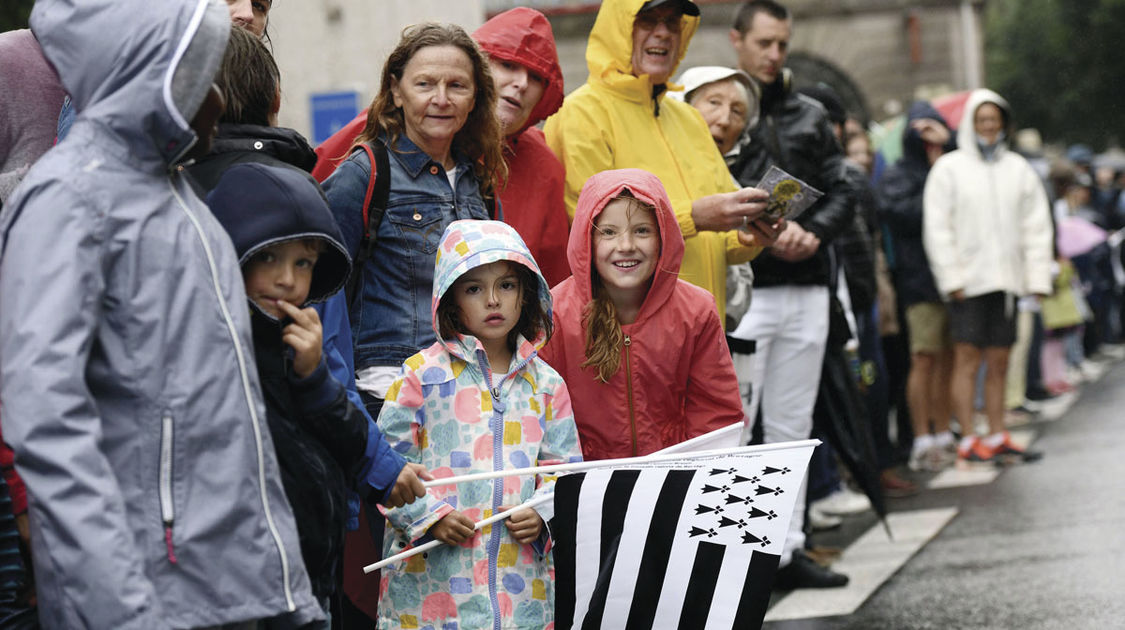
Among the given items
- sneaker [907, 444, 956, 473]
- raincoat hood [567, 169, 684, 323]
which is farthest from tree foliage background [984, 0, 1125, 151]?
raincoat hood [567, 169, 684, 323]

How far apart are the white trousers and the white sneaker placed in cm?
225

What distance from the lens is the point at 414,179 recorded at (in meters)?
4.98

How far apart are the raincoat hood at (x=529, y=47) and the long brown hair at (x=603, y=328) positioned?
2.67 feet

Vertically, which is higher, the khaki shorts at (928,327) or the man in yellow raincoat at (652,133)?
the man in yellow raincoat at (652,133)

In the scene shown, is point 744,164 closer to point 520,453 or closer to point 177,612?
point 520,453

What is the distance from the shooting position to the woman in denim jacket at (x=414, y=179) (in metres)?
4.83

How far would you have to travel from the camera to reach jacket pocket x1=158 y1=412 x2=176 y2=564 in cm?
316

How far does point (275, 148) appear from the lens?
13.4 feet

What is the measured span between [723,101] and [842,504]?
3620 mm

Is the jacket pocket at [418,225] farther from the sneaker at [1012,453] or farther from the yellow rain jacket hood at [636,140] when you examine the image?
the sneaker at [1012,453]

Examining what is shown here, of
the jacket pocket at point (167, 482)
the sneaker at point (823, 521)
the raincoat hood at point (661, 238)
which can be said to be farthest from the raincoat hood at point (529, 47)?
the sneaker at point (823, 521)

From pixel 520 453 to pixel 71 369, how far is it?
170 cm

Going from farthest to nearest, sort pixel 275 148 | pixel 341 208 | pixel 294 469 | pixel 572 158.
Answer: pixel 572 158, pixel 341 208, pixel 275 148, pixel 294 469

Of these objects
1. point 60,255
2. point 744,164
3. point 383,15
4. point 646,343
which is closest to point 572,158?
point 646,343
